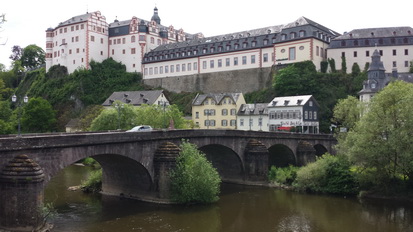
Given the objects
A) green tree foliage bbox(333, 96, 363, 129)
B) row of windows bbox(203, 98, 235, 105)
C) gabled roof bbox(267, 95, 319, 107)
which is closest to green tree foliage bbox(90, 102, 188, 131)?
row of windows bbox(203, 98, 235, 105)

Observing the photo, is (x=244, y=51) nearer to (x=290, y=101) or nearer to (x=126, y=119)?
(x=290, y=101)

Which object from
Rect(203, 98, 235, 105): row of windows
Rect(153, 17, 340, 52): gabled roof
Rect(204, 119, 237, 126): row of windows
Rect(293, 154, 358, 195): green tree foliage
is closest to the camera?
Rect(293, 154, 358, 195): green tree foliage

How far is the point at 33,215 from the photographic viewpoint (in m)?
21.6

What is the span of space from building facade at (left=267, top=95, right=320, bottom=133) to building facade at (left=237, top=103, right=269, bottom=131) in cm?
154

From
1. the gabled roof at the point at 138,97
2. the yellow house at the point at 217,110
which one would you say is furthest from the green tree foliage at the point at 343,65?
the gabled roof at the point at 138,97

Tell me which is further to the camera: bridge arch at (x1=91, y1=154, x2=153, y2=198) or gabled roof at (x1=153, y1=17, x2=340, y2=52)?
gabled roof at (x1=153, y1=17, x2=340, y2=52)

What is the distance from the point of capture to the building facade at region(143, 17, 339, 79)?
253 ft

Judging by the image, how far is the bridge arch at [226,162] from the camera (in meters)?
44.0

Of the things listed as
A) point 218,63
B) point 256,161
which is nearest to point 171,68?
point 218,63

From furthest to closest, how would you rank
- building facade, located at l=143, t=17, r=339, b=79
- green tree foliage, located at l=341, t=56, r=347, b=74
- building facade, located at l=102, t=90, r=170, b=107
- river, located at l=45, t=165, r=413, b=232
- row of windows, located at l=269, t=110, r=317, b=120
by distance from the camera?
building facade, located at l=102, t=90, r=170, b=107
building facade, located at l=143, t=17, r=339, b=79
green tree foliage, located at l=341, t=56, r=347, b=74
row of windows, located at l=269, t=110, r=317, b=120
river, located at l=45, t=165, r=413, b=232

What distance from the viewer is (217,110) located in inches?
3007

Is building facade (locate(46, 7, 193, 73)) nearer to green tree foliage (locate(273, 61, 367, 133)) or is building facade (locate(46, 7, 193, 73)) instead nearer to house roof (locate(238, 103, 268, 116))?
house roof (locate(238, 103, 268, 116))

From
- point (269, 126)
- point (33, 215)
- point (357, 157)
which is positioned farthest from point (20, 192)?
point (269, 126)

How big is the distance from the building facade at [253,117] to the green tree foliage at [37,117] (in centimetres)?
3834
